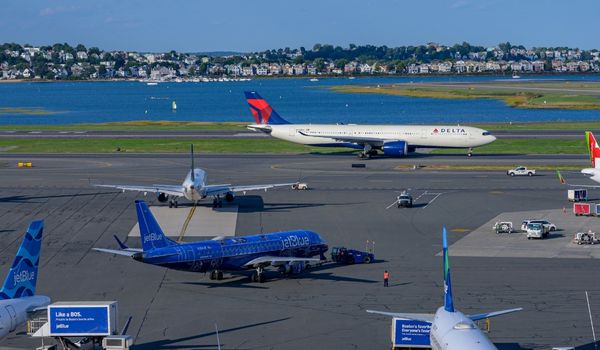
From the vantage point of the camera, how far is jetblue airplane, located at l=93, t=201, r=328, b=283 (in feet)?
186

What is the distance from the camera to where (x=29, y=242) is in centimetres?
4253

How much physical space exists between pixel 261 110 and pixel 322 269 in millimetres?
74161

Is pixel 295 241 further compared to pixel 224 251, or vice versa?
pixel 295 241

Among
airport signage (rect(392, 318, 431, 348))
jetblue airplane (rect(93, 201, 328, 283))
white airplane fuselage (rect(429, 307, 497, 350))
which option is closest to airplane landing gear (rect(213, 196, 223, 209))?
jetblue airplane (rect(93, 201, 328, 283))

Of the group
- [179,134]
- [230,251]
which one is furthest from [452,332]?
[179,134]

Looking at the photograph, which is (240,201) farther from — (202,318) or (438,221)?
(202,318)

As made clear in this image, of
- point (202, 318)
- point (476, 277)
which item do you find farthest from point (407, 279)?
point (202, 318)

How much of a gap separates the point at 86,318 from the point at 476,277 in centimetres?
2653

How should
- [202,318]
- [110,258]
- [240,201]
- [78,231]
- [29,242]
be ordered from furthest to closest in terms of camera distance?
1. [240,201]
2. [78,231]
3. [110,258]
4. [202,318]
5. [29,242]

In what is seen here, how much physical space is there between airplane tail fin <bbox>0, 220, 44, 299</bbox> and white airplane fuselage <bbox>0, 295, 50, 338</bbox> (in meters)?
0.35

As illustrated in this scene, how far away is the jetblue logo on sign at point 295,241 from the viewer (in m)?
64.1

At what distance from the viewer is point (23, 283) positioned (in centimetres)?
Result: 4256

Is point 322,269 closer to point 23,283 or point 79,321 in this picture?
point 79,321

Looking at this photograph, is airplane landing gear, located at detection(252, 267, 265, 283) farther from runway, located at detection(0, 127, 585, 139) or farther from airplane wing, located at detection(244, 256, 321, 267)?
runway, located at detection(0, 127, 585, 139)
